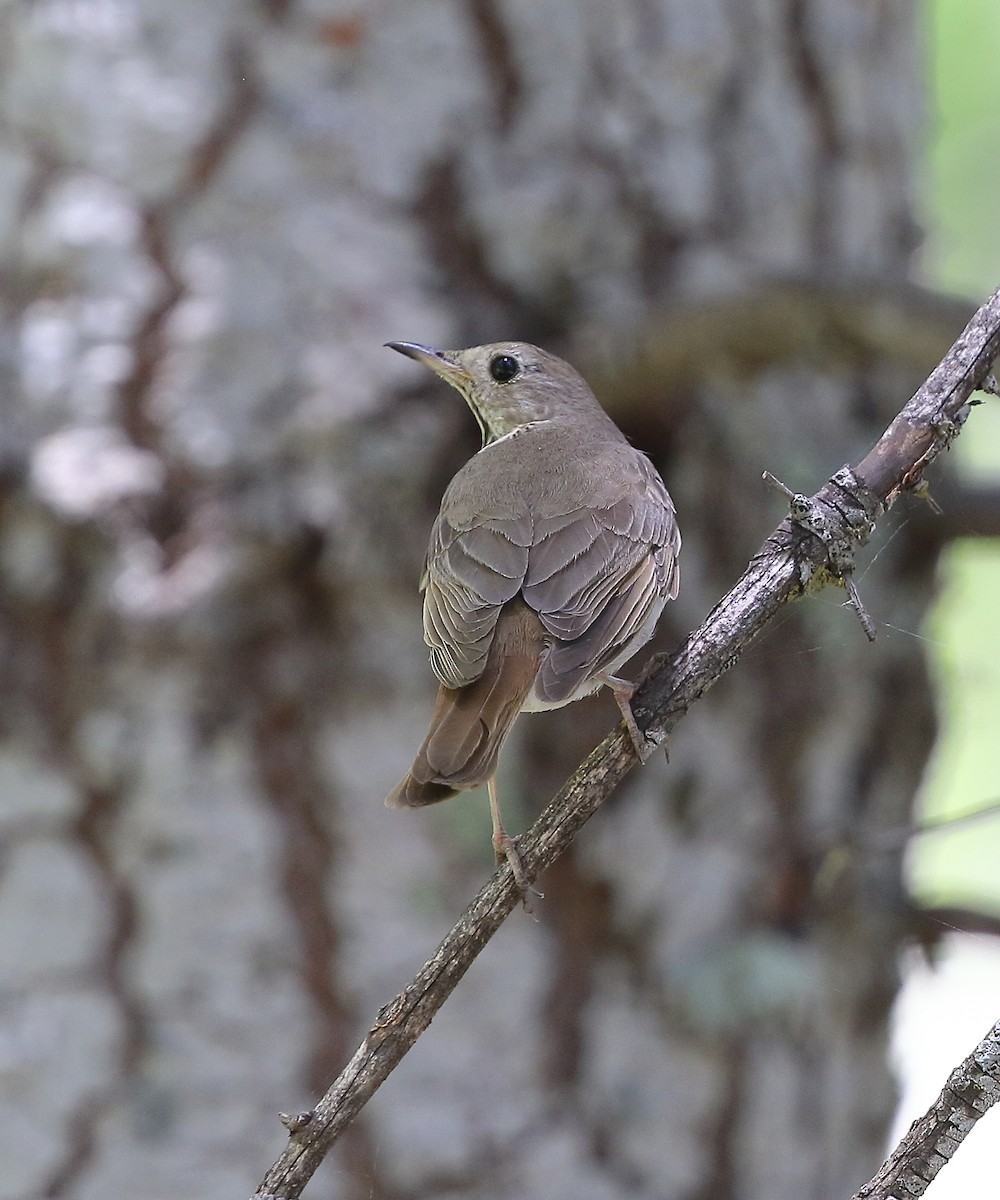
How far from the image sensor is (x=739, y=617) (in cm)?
187

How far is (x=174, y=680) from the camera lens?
3.37 metres

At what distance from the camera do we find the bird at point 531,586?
2.26 metres

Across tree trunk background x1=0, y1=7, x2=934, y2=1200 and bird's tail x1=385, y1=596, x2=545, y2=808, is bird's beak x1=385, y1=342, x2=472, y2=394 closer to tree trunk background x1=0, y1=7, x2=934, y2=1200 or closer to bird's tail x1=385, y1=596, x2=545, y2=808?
tree trunk background x1=0, y1=7, x2=934, y2=1200

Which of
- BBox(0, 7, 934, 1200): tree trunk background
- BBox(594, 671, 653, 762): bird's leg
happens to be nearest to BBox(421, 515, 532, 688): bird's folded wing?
BBox(594, 671, 653, 762): bird's leg

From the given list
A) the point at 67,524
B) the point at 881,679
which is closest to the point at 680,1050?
the point at 881,679

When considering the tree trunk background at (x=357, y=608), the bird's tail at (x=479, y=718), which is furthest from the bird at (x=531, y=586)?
the tree trunk background at (x=357, y=608)

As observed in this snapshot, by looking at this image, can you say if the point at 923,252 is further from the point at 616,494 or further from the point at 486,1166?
the point at 486,1166

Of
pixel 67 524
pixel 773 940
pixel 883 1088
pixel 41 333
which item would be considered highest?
pixel 41 333

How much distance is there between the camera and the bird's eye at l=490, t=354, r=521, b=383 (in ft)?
10.5

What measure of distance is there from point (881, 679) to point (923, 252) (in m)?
1.35

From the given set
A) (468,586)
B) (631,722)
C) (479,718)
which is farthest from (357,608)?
(631,722)

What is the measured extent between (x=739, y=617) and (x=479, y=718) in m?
0.54

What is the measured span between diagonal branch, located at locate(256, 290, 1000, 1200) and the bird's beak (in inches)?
51.8

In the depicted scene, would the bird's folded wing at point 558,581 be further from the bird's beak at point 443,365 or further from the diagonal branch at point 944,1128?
the diagonal branch at point 944,1128
